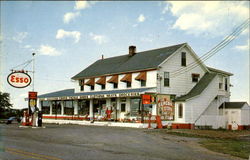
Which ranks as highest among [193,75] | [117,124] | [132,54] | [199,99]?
[132,54]

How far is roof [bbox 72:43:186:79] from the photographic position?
36188mm

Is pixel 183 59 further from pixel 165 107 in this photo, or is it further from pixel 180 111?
pixel 165 107

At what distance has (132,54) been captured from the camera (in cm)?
4294

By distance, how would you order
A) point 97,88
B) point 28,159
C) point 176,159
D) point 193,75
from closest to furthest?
point 28,159 < point 176,159 < point 193,75 < point 97,88

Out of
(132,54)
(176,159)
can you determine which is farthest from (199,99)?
(176,159)

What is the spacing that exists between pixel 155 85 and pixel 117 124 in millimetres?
5593

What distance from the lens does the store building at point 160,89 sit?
3353cm

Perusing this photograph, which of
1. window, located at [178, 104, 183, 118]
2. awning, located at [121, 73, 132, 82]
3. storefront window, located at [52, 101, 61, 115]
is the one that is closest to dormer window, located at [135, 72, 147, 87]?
awning, located at [121, 73, 132, 82]

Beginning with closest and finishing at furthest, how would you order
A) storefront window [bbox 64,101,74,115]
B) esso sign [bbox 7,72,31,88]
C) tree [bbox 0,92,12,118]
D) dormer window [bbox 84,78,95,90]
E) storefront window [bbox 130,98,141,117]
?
esso sign [bbox 7,72,31,88] < storefront window [bbox 130,98,141,117] < dormer window [bbox 84,78,95,90] < storefront window [bbox 64,101,74,115] < tree [bbox 0,92,12,118]

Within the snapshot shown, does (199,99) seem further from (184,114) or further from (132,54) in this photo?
(132,54)

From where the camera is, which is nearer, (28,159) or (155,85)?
(28,159)

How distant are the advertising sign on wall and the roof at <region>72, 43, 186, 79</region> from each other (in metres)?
3.28

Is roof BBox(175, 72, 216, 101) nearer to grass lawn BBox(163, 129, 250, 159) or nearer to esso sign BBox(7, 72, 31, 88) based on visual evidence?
grass lawn BBox(163, 129, 250, 159)

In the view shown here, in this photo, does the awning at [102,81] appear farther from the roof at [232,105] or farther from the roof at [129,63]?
the roof at [232,105]
